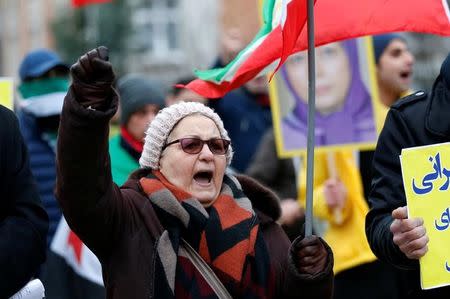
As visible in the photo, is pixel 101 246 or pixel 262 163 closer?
pixel 101 246

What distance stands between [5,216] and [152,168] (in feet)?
1.83

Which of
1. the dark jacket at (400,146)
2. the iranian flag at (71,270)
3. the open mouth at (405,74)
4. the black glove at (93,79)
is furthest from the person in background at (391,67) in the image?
the black glove at (93,79)

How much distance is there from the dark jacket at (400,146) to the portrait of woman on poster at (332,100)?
2.46 metres

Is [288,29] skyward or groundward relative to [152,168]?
skyward

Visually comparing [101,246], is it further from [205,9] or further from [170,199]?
[205,9]

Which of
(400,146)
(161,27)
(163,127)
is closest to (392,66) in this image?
(400,146)

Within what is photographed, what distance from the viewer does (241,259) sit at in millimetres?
4379

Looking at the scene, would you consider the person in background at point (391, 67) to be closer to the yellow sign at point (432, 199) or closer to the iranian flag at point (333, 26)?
the iranian flag at point (333, 26)

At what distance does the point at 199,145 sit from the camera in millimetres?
4582

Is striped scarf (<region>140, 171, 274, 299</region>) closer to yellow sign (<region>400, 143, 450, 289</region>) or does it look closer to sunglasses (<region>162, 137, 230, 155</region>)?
sunglasses (<region>162, 137, 230, 155</region>)

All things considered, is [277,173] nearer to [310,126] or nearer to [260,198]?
[260,198]

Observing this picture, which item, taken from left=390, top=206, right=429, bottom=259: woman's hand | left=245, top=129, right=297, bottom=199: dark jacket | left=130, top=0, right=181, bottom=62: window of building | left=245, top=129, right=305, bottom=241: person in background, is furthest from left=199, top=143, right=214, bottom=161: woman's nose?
left=130, top=0, right=181, bottom=62: window of building

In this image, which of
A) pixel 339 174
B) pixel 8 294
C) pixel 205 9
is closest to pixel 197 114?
pixel 8 294

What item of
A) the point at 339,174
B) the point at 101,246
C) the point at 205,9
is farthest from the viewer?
the point at 205,9
